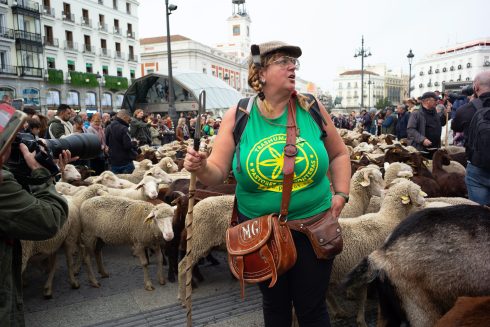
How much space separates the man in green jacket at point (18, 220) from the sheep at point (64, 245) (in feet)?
7.26

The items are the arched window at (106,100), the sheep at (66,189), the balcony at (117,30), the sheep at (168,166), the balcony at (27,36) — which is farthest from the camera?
the balcony at (117,30)

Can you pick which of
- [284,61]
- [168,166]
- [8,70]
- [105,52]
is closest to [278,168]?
[284,61]

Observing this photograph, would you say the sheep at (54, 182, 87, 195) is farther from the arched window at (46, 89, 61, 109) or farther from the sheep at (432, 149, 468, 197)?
the arched window at (46, 89, 61, 109)

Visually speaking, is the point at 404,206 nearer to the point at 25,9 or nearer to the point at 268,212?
the point at 268,212

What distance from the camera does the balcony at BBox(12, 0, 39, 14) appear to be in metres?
41.0

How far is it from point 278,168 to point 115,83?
182 ft

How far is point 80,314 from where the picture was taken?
3871 mm

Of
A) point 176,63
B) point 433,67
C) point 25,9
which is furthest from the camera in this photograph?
point 433,67

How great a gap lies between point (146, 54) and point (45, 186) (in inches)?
3030

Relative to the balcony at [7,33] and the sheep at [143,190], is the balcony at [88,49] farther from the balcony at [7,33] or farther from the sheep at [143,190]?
the sheep at [143,190]

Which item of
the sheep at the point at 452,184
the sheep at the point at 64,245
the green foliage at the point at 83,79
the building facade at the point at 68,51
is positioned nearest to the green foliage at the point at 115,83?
the building facade at the point at 68,51

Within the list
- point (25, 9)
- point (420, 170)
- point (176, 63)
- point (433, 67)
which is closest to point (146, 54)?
point (176, 63)

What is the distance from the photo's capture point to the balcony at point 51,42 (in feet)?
149

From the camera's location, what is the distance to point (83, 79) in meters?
48.4
